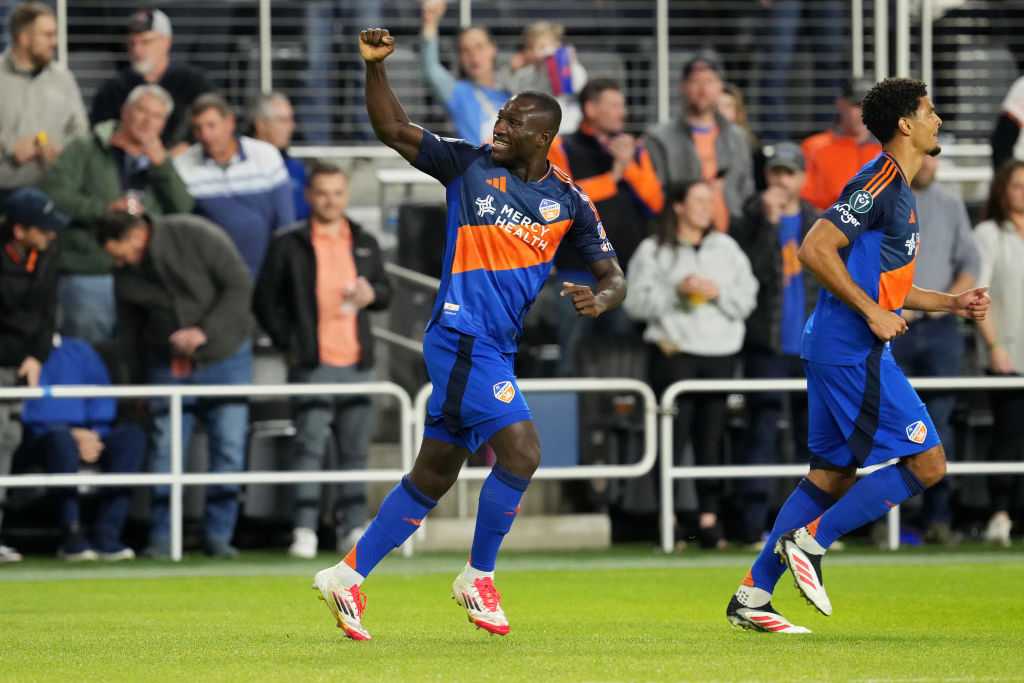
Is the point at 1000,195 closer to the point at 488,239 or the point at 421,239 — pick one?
the point at 421,239

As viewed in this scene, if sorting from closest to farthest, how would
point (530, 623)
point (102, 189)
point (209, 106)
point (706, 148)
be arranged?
point (530, 623) < point (209, 106) < point (102, 189) < point (706, 148)

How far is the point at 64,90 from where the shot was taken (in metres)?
13.7

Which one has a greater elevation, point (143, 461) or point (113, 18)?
point (113, 18)

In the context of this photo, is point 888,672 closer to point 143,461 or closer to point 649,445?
point 649,445

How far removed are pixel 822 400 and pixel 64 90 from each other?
295 inches

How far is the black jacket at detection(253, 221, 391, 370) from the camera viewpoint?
12.9 m

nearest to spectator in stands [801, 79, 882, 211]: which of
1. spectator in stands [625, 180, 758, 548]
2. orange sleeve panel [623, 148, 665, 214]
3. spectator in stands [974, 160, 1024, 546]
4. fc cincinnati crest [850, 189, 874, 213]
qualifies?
spectator in stands [974, 160, 1024, 546]

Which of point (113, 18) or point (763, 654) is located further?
point (113, 18)

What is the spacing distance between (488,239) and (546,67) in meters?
7.15

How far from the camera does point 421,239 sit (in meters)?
14.3

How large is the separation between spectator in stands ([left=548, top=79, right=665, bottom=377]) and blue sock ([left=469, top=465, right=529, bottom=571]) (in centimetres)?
594

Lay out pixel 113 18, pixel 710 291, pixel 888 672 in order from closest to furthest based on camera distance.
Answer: pixel 888 672 → pixel 710 291 → pixel 113 18

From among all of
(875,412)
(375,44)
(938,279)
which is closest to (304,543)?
(938,279)

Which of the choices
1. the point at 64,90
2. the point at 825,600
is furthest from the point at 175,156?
the point at 825,600
